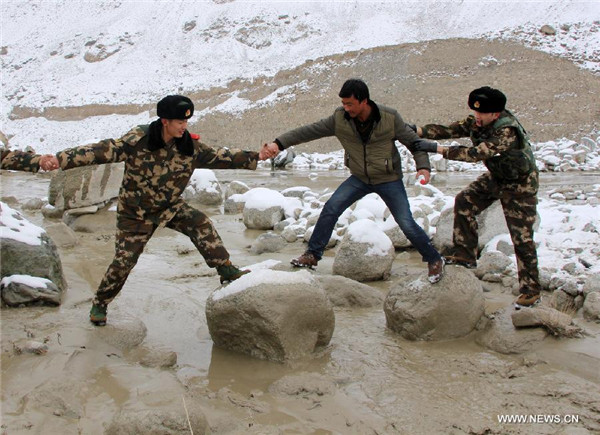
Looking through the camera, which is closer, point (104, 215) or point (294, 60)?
point (104, 215)

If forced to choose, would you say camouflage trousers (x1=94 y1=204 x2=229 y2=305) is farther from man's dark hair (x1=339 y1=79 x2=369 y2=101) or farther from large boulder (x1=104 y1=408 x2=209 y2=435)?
large boulder (x1=104 y1=408 x2=209 y2=435)

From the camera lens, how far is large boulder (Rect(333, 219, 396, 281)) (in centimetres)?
671

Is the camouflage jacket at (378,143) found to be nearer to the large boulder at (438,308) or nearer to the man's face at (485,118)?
the man's face at (485,118)

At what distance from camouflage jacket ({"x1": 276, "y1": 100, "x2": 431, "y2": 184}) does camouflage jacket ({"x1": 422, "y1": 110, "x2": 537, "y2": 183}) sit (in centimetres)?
44

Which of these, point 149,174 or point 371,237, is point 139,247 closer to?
point 149,174

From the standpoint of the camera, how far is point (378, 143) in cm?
507

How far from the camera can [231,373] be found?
4.20 meters

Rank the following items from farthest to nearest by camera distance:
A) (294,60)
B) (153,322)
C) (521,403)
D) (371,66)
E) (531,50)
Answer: (294,60)
(371,66)
(531,50)
(153,322)
(521,403)

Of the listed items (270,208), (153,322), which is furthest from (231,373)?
(270,208)

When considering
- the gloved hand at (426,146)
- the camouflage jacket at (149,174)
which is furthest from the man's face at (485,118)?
the camouflage jacket at (149,174)

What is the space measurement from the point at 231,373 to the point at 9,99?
46912 millimetres

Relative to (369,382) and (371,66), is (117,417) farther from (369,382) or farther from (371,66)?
(371,66)

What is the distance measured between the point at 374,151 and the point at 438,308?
4.89 ft

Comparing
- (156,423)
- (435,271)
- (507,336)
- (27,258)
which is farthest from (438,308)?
(27,258)
